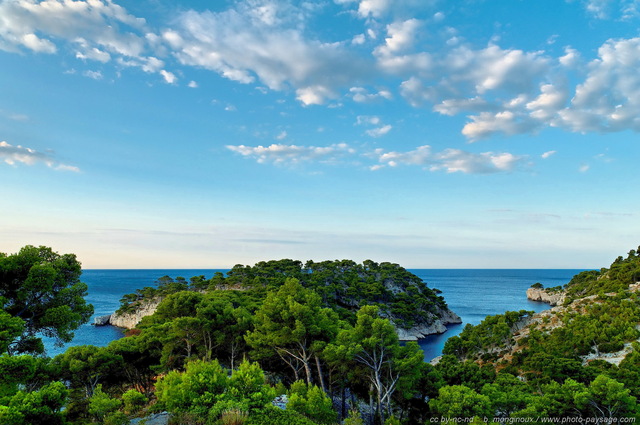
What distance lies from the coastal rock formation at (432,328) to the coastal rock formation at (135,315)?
56.3 meters

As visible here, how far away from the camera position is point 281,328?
23203 millimetres

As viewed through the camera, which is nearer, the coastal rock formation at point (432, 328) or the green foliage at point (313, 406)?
the green foliage at point (313, 406)

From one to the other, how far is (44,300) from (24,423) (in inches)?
318

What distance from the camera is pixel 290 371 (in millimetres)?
29281

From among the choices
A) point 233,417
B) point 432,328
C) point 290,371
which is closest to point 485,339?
point 290,371

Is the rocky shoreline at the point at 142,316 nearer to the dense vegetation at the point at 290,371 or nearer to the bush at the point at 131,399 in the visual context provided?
the dense vegetation at the point at 290,371

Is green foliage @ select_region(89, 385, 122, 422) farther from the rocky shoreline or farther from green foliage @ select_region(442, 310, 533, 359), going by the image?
the rocky shoreline

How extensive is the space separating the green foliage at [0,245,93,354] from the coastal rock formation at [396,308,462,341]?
61.8m

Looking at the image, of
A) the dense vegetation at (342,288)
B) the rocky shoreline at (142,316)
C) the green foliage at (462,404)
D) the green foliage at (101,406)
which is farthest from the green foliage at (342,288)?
the green foliage at (101,406)

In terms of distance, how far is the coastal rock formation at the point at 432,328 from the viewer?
226 feet

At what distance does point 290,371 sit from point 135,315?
2499 inches

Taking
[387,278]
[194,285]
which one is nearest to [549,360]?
[387,278]

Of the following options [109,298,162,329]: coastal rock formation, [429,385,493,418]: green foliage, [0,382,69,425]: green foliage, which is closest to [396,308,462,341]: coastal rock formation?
[429,385,493,418]: green foliage

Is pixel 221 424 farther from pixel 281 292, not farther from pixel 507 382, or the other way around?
pixel 507 382
